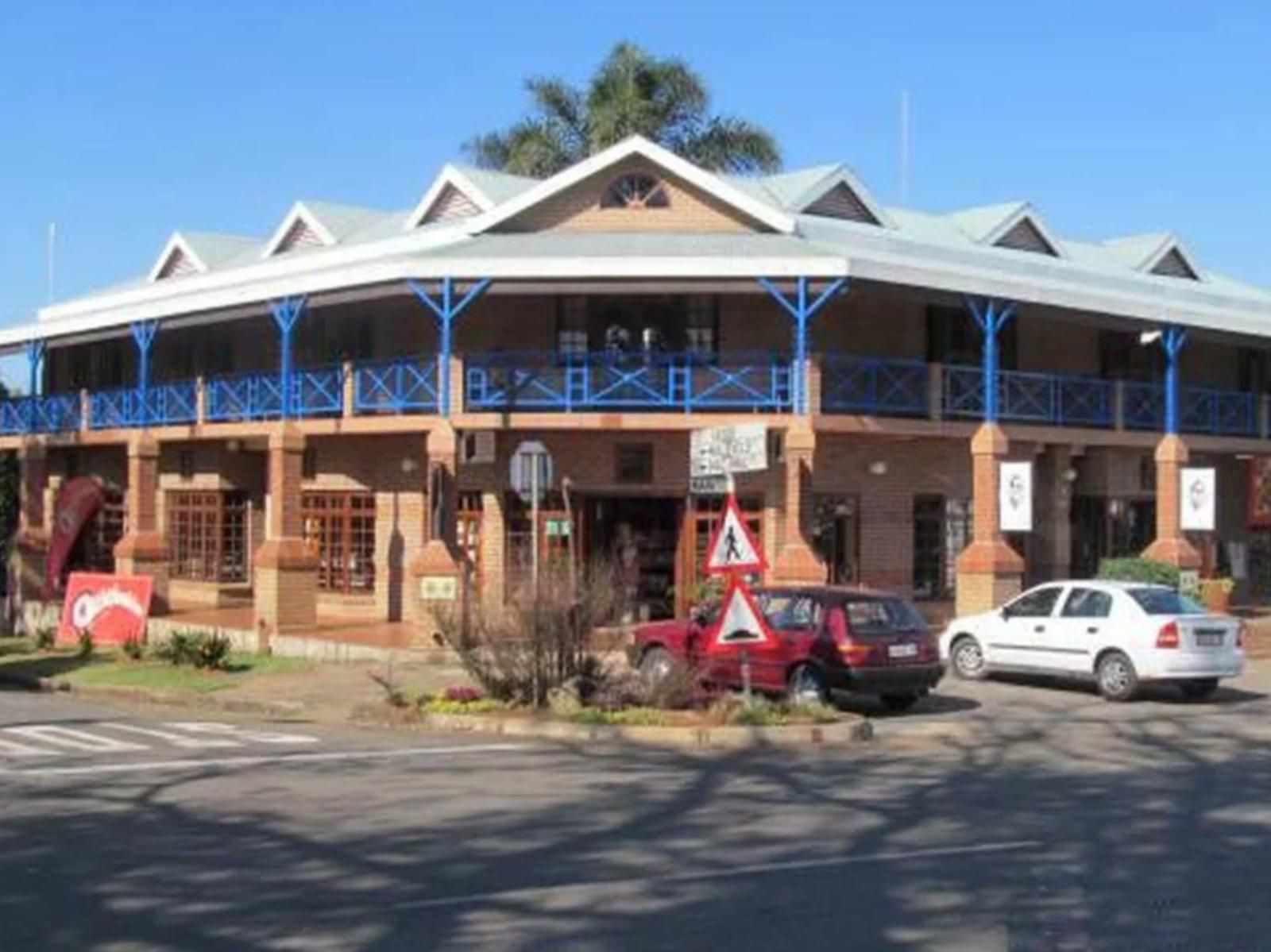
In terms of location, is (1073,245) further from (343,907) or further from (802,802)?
(343,907)

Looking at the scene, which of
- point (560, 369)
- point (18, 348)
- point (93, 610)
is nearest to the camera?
point (560, 369)

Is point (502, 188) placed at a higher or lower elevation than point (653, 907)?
higher

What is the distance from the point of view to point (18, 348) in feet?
125

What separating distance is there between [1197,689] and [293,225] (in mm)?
22977

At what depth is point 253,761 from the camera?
1471cm

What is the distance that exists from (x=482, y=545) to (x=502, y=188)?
843 cm

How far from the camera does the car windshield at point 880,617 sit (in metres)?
18.3

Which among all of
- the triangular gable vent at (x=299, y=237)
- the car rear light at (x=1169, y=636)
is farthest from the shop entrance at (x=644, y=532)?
the triangular gable vent at (x=299, y=237)

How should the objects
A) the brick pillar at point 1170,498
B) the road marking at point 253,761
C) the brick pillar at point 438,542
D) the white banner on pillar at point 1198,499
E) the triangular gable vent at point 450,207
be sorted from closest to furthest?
the road marking at point 253,761 → the brick pillar at point 438,542 → the white banner on pillar at point 1198,499 → the brick pillar at point 1170,498 → the triangular gable vent at point 450,207

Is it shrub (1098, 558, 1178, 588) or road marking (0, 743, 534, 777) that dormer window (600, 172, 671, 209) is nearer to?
shrub (1098, 558, 1178, 588)

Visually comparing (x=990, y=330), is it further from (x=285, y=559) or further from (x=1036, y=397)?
(x=285, y=559)

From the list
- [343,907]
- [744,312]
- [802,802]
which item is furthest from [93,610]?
[343,907]

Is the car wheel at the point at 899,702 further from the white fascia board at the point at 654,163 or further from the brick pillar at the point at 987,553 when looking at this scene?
the white fascia board at the point at 654,163

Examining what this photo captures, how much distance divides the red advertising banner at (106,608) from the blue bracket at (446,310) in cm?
686
